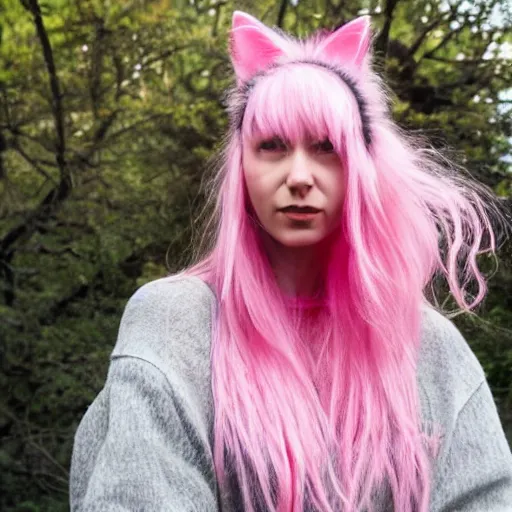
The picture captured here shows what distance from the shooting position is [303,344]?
131 centimetres

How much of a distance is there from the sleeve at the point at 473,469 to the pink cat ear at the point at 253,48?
0.59 metres

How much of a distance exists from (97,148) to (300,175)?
2.13m

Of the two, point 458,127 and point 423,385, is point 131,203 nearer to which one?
point 458,127

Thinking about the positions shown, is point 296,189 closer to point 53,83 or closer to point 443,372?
point 443,372

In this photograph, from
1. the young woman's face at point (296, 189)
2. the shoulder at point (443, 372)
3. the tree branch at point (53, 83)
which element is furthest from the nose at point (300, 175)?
the tree branch at point (53, 83)

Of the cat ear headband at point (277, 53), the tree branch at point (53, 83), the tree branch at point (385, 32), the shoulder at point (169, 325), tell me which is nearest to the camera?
the shoulder at point (169, 325)

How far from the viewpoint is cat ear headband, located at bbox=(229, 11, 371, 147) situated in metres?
1.36

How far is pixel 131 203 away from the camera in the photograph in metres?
3.20

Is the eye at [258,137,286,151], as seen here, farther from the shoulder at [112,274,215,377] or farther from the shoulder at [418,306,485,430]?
the shoulder at [418,306,485,430]

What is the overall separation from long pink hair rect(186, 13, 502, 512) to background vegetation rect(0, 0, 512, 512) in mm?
1624

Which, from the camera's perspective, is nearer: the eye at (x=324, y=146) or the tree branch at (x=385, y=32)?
the eye at (x=324, y=146)

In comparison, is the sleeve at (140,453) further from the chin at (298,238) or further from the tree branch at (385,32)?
the tree branch at (385,32)

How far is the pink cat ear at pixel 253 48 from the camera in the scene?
1378 mm

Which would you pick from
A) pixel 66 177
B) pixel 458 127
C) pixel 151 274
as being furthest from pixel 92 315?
pixel 458 127
